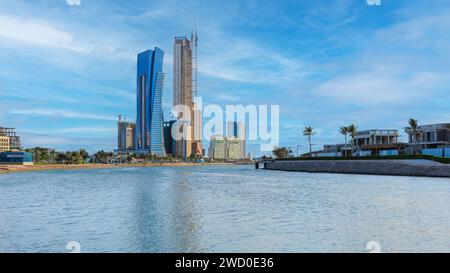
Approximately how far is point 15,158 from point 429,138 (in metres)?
131

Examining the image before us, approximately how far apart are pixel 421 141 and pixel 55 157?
6256 inches

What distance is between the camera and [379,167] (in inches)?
3150

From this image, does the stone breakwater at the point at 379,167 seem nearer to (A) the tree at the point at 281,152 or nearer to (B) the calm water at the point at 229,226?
(B) the calm water at the point at 229,226

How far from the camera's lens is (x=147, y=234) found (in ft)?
60.4

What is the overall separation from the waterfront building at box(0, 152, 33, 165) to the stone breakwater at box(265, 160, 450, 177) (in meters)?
96.7

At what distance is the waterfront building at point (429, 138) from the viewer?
93.2m

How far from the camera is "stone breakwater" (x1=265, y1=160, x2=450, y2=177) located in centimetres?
6844

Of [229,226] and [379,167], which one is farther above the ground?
[379,167]

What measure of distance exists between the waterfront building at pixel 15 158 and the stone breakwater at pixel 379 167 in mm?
96656

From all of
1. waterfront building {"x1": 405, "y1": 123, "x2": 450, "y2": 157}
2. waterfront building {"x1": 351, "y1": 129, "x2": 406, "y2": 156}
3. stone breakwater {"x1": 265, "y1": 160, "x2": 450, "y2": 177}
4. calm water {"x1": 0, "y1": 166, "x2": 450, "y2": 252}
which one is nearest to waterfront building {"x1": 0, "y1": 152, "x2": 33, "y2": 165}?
stone breakwater {"x1": 265, "y1": 160, "x2": 450, "y2": 177}

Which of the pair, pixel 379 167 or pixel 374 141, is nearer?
pixel 379 167

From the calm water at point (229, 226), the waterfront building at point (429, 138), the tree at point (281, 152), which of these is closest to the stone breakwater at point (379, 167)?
the waterfront building at point (429, 138)

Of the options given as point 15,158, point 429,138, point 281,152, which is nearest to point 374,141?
point 429,138

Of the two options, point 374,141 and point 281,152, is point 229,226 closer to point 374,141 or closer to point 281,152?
point 374,141
